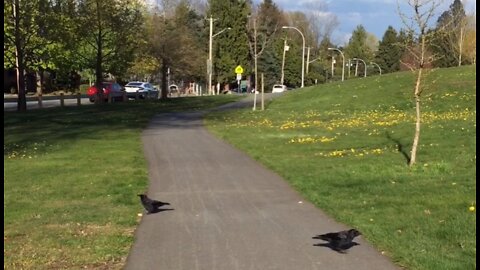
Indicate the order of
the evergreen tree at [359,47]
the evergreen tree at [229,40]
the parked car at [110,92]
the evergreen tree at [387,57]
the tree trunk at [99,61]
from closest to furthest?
the tree trunk at [99,61], the parked car at [110,92], the evergreen tree at [229,40], the evergreen tree at [387,57], the evergreen tree at [359,47]

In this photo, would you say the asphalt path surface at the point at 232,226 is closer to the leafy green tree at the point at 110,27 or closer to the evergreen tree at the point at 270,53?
the leafy green tree at the point at 110,27

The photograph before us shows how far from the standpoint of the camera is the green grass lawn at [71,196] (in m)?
6.55

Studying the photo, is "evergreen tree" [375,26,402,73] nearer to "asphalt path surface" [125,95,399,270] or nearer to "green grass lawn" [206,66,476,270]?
"green grass lawn" [206,66,476,270]

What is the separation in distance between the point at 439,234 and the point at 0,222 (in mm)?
4874

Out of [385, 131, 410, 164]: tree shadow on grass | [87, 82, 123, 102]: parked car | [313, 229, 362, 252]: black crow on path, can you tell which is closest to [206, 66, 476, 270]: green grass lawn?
[385, 131, 410, 164]: tree shadow on grass

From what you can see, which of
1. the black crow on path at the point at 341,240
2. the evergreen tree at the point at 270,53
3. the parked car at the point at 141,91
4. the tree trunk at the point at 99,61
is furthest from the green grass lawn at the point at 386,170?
the evergreen tree at the point at 270,53

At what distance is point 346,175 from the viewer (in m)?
11.8

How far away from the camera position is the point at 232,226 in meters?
7.82

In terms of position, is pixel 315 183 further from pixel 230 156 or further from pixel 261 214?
pixel 230 156

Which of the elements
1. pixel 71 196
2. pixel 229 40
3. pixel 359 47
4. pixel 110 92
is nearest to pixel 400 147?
pixel 71 196

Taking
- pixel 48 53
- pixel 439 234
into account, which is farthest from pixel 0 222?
pixel 48 53

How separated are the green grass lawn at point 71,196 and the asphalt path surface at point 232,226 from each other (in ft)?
1.13

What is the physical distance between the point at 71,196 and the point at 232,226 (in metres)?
3.46

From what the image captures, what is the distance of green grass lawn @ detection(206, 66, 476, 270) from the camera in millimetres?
6867
